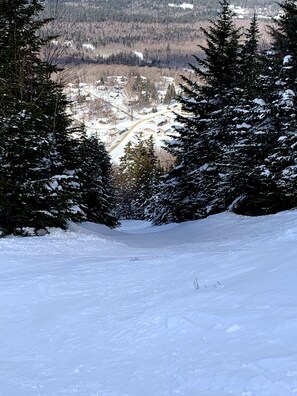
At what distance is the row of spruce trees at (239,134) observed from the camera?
560 inches

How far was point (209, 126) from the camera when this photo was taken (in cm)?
2020

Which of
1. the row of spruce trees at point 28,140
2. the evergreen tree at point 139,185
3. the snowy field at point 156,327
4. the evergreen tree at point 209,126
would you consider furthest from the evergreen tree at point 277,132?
the evergreen tree at point 139,185

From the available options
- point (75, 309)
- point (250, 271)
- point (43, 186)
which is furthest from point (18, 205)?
point (250, 271)

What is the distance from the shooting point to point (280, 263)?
5.78 m

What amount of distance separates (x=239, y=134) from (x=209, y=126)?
12.5 ft

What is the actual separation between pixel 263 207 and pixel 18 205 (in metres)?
8.98

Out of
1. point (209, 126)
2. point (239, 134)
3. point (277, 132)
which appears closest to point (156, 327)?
point (277, 132)

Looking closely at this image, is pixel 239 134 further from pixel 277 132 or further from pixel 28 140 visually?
pixel 28 140

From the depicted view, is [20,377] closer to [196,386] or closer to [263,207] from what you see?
[196,386]

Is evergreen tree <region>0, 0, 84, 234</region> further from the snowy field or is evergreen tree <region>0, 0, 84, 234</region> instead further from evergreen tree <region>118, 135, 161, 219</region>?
evergreen tree <region>118, 135, 161, 219</region>

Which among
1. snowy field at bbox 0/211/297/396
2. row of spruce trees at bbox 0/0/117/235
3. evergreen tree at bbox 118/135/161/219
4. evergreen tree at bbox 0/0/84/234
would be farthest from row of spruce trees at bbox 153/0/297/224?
evergreen tree at bbox 118/135/161/219

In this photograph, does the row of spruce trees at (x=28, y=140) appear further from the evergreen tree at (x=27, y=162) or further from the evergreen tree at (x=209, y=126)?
the evergreen tree at (x=209, y=126)

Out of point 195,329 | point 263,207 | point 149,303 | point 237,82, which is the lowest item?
point 263,207

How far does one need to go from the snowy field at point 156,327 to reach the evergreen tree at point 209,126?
454 inches
